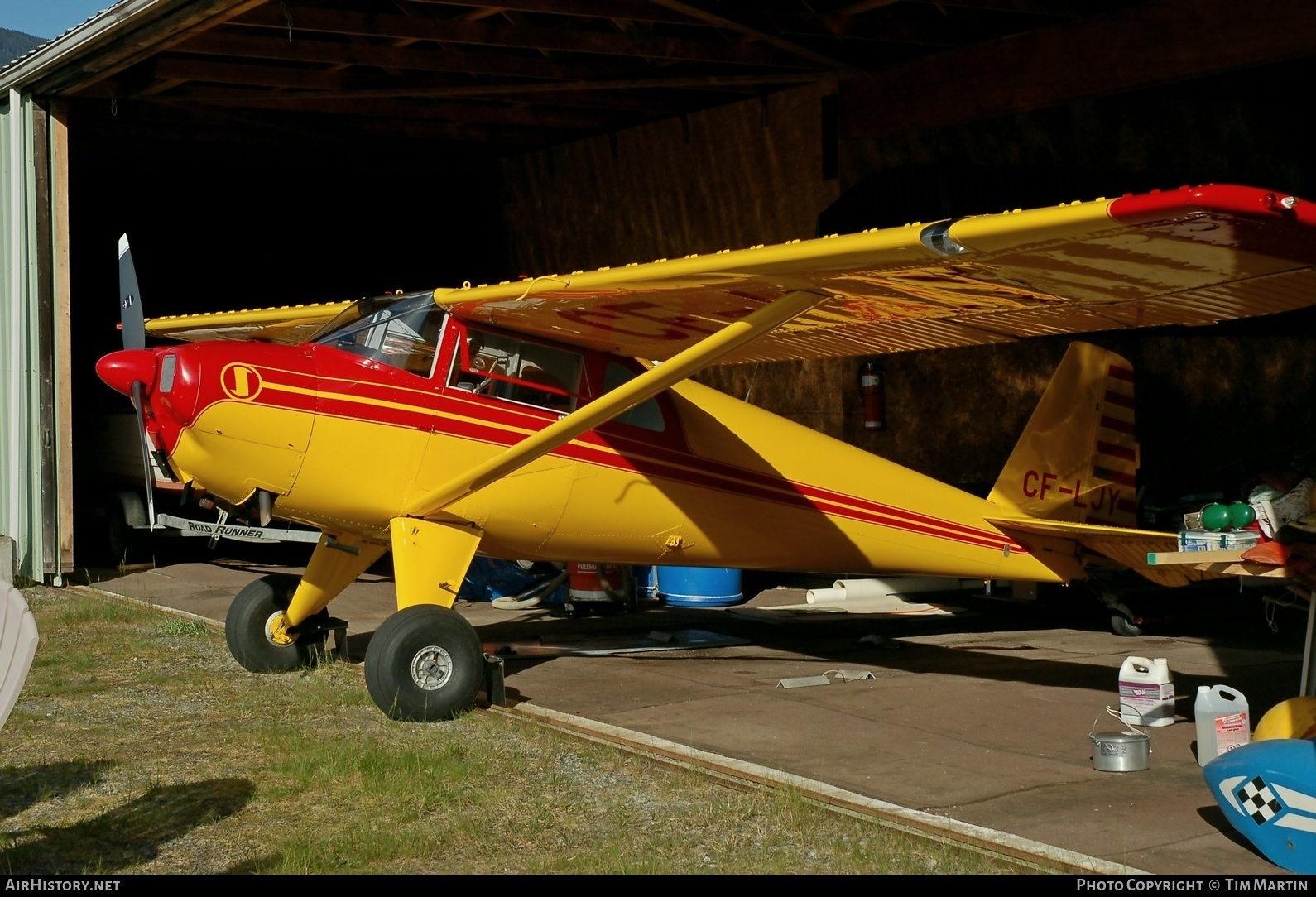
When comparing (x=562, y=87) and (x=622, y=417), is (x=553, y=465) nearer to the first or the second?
(x=622, y=417)

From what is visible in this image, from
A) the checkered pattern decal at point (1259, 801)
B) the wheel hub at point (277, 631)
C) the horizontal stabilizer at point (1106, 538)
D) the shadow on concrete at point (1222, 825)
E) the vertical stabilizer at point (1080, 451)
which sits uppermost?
the vertical stabilizer at point (1080, 451)

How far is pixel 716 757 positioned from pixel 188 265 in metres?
18.6

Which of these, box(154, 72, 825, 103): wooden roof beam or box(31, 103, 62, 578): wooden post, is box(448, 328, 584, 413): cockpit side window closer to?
box(154, 72, 825, 103): wooden roof beam

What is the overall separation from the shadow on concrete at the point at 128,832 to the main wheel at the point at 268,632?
2.65m

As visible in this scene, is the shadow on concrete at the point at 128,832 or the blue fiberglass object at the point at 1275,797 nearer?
the blue fiberglass object at the point at 1275,797

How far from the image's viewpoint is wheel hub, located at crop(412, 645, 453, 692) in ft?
22.7

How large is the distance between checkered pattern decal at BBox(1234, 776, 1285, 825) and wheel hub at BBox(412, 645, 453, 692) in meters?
4.05

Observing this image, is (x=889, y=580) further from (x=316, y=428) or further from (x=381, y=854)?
(x=381, y=854)

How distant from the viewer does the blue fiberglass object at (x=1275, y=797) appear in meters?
4.22

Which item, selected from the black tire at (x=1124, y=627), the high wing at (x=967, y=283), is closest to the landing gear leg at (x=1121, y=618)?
the black tire at (x=1124, y=627)

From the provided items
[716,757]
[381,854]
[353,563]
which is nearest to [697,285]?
[716,757]

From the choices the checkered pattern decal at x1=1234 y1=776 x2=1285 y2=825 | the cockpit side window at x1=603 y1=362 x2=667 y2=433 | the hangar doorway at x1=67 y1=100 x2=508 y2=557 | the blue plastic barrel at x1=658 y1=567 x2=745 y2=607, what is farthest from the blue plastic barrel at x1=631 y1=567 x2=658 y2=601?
the checkered pattern decal at x1=1234 y1=776 x2=1285 y2=825

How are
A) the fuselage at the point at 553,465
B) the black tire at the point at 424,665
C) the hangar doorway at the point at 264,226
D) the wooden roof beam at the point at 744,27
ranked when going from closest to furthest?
the black tire at the point at 424,665 → the fuselage at the point at 553,465 → the wooden roof beam at the point at 744,27 → the hangar doorway at the point at 264,226

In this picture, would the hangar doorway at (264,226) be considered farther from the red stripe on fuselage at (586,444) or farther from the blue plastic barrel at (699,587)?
the red stripe on fuselage at (586,444)
